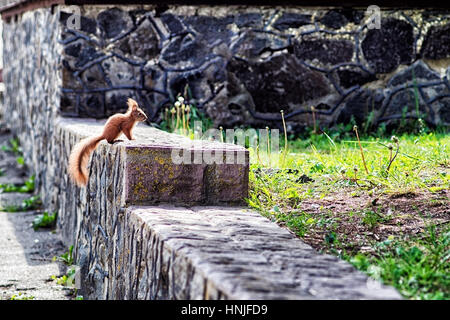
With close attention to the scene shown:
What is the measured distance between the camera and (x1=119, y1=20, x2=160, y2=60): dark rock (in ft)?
19.3

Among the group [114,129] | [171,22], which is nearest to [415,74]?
[171,22]

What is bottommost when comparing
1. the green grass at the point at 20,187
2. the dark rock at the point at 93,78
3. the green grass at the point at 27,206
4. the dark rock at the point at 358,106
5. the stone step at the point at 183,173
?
the green grass at the point at 27,206

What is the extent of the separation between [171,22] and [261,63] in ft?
2.94

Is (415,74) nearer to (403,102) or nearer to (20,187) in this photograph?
(403,102)

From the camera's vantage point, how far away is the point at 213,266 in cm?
206

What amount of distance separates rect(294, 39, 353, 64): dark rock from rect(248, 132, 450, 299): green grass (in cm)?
204

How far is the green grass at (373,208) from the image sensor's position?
229 cm

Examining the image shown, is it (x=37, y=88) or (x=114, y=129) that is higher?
(x=37, y=88)

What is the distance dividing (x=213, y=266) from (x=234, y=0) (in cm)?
429

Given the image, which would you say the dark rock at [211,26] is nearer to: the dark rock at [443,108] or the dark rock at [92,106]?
the dark rock at [92,106]

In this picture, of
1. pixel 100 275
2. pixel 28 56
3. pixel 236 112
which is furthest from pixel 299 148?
pixel 28 56

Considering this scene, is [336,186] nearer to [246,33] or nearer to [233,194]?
[233,194]

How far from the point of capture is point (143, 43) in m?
5.90

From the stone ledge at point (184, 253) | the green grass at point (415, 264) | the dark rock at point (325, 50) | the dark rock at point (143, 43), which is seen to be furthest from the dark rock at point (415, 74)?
the green grass at point (415, 264)
